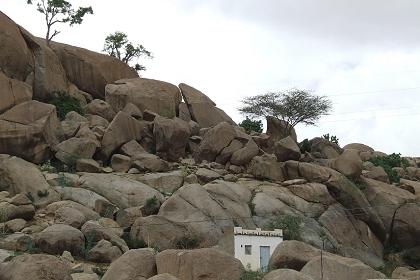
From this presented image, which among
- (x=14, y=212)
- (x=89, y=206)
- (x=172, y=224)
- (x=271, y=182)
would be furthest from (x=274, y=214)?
(x=14, y=212)

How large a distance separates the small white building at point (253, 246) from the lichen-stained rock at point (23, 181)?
34.5 feet

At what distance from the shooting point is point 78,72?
5109cm

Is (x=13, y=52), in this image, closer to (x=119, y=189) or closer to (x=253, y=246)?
(x=119, y=189)

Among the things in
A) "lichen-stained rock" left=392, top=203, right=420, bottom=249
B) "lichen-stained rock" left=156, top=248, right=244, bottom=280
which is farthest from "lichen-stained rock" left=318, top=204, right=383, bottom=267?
"lichen-stained rock" left=156, top=248, right=244, bottom=280

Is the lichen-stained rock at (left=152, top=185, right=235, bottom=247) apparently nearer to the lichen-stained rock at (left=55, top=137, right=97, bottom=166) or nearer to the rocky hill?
the rocky hill

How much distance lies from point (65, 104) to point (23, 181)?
1248cm

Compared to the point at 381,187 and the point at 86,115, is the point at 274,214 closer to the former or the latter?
the point at 381,187

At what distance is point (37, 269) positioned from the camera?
17000mm

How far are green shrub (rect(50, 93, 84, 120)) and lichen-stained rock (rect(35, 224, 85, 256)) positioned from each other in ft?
54.0

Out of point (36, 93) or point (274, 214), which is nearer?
point (274, 214)

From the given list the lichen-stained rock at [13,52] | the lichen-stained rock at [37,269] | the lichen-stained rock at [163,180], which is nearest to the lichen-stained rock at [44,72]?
the lichen-stained rock at [13,52]

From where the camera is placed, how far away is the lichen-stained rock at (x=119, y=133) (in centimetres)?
4131

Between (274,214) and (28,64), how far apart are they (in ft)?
68.7

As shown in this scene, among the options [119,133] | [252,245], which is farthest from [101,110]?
[252,245]
